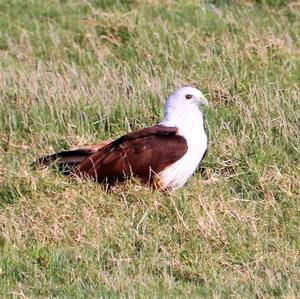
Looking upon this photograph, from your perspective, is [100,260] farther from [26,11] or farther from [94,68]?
[26,11]

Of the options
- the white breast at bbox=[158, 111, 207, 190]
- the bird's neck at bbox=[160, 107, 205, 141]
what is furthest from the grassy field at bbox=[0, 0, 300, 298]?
the bird's neck at bbox=[160, 107, 205, 141]

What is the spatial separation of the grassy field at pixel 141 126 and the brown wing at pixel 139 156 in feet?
0.64

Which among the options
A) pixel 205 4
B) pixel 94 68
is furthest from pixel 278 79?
pixel 205 4

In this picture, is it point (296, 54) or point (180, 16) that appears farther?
point (180, 16)

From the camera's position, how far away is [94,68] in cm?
1166

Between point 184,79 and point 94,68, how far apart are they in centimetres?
115

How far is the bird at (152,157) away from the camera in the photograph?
8.75 metres

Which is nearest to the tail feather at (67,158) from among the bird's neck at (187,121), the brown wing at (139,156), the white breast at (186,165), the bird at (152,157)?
the bird at (152,157)

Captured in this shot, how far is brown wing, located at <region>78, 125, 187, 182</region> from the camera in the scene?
8766 millimetres

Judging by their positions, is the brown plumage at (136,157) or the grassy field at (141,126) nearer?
the grassy field at (141,126)

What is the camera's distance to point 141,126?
10.0m

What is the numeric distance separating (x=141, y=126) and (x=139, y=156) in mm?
1244

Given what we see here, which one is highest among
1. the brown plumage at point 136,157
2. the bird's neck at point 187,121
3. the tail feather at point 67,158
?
the bird's neck at point 187,121

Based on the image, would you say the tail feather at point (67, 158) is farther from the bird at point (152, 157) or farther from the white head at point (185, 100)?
the white head at point (185, 100)
